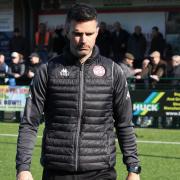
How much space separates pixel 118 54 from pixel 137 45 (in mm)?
818

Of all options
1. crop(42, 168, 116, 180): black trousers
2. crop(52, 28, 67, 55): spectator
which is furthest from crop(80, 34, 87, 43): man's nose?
crop(52, 28, 67, 55): spectator

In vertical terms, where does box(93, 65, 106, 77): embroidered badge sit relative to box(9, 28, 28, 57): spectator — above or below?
above

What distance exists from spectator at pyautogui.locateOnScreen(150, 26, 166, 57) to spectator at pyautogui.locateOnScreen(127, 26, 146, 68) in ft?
1.42

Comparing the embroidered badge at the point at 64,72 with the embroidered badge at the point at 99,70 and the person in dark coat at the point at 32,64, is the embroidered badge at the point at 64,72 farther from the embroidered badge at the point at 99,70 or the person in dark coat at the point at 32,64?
the person in dark coat at the point at 32,64

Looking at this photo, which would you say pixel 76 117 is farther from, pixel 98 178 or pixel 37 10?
pixel 37 10

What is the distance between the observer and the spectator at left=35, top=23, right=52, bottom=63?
20.5 meters

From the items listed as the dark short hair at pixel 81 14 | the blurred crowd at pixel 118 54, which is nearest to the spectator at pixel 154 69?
the blurred crowd at pixel 118 54

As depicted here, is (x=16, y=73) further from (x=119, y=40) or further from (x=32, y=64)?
(x=119, y=40)

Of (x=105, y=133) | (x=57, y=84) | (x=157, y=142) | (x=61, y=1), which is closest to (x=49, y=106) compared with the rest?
(x=57, y=84)

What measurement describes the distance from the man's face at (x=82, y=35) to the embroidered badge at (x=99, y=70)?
0.52ft

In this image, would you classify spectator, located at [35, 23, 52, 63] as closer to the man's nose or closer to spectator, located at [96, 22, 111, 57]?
spectator, located at [96, 22, 111, 57]

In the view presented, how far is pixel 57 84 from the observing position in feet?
13.6

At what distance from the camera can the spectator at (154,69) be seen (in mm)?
15773

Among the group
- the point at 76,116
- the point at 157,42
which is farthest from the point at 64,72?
the point at 157,42
